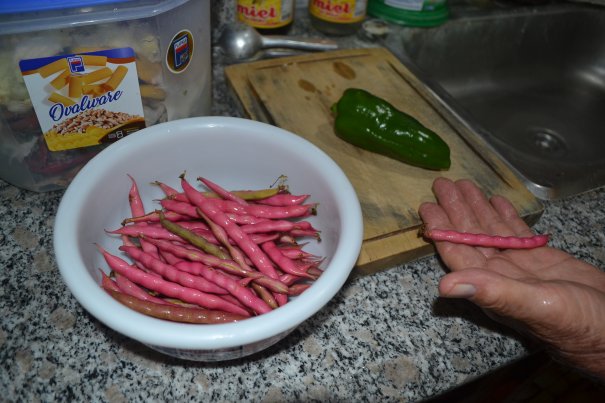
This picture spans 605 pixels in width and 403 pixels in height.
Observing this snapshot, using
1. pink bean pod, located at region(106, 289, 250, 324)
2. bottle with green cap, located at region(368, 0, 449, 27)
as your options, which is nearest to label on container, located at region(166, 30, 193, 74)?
pink bean pod, located at region(106, 289, 250, 324)

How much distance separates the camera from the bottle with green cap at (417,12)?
5.32ft

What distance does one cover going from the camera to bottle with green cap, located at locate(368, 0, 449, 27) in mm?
1620

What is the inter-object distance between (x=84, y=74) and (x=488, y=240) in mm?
802

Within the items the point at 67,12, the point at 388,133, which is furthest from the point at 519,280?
the point at 67,12

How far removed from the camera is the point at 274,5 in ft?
4.72

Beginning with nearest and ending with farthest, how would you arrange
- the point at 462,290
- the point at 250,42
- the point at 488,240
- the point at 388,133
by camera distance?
1. the point at 462,290
2. the point at 488,240
3. the point at 388,133
4. the point at 250,42

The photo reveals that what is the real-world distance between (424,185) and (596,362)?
474 mm

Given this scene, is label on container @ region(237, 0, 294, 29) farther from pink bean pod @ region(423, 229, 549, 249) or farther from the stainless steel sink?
pink bean pod @ region(423, 229, 549, 249)

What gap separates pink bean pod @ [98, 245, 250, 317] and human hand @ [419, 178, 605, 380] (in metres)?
0.34

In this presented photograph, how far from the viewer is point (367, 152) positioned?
1.16 meters

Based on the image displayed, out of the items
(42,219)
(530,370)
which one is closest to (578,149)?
(530,370)

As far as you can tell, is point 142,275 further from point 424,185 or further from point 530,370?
point 530,370

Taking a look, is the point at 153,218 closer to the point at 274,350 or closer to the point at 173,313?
the point at 173,313

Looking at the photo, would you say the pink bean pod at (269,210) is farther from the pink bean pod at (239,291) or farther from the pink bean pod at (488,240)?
the pink bean pod at (488,240)
